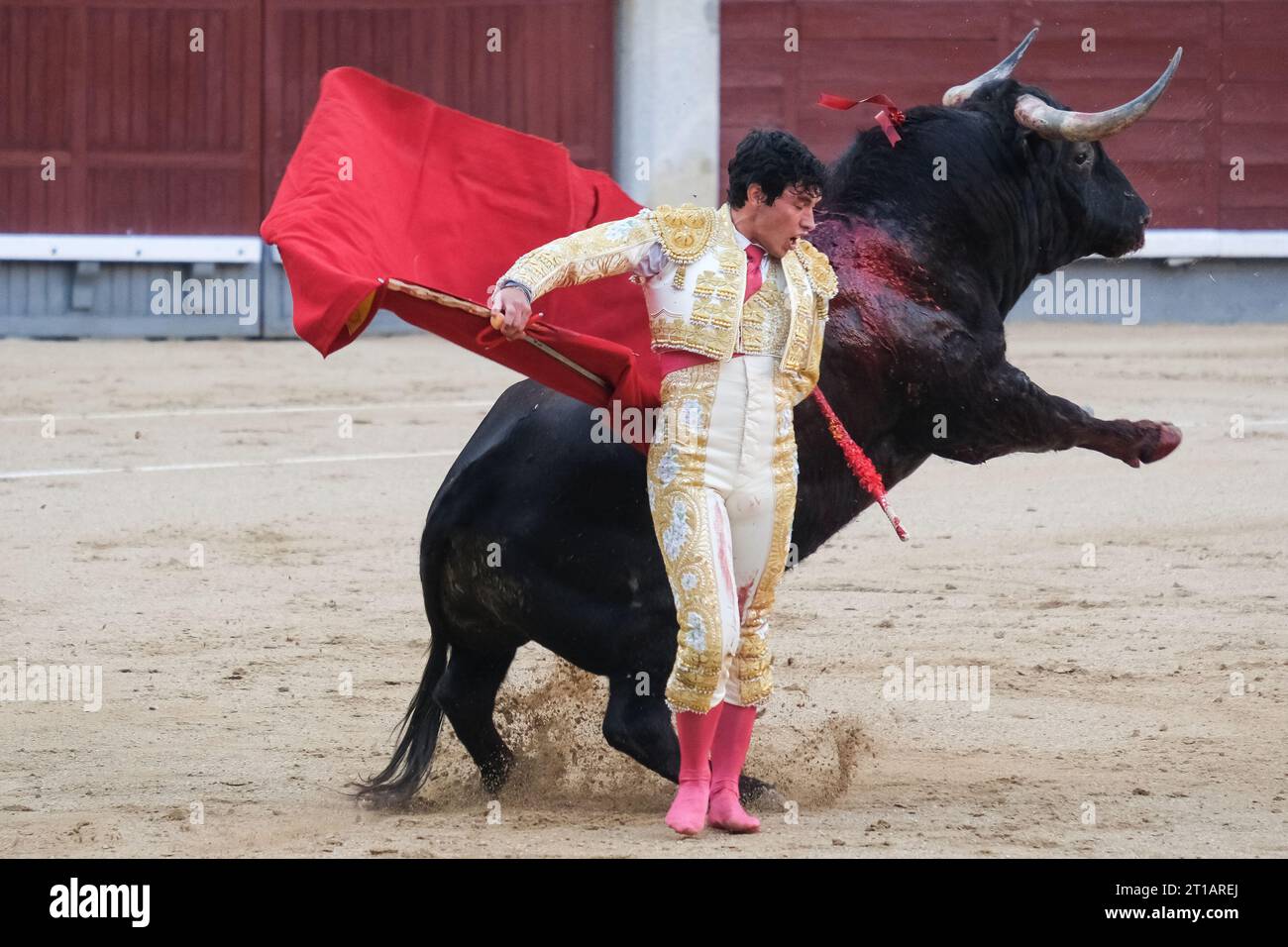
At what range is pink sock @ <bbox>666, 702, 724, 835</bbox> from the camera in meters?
3.43

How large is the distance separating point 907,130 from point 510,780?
149cm

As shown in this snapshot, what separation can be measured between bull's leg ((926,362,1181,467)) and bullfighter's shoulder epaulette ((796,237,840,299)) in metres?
0.45

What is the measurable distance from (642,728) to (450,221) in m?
1.00

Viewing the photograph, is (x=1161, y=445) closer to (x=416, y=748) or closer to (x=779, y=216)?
(x=779, y=216)

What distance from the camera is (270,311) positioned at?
39.0ft

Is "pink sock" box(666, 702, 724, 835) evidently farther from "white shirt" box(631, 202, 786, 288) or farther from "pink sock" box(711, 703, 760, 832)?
"white shirt" box(631, 202, 786, 288)

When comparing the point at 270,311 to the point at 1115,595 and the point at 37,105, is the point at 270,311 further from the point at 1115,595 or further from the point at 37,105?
the point at 1115,595

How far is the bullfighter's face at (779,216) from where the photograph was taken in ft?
11.1

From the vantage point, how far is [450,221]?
12.5ft

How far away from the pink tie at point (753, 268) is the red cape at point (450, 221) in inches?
9.0

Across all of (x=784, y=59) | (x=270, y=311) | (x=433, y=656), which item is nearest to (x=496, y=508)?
(x=433, y=656)
